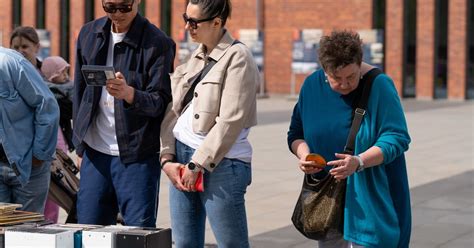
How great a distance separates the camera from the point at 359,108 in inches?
190

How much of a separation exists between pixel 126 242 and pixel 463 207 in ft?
24.8

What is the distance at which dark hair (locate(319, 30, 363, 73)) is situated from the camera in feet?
15.3

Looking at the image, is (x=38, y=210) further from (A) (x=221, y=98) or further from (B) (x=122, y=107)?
(A) (x=221, y=98)

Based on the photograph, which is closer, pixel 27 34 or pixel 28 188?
pixel 28 188

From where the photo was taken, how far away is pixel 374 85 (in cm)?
485

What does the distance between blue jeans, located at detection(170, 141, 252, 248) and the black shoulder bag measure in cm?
32

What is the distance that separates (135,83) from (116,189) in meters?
0.57

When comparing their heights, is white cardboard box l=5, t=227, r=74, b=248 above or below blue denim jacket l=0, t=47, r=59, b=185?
below

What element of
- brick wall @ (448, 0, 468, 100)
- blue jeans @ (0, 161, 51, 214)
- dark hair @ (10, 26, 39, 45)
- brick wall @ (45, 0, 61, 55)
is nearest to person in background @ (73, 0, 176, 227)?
blue jeans @ (0, 161, 51, 214)

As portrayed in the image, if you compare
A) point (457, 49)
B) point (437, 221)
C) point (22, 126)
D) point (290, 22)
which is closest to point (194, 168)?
point (22, 126)

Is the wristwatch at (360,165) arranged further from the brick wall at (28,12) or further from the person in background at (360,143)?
the brick wall at (28,12)

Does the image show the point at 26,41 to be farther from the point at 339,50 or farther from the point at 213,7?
the point at 339,50

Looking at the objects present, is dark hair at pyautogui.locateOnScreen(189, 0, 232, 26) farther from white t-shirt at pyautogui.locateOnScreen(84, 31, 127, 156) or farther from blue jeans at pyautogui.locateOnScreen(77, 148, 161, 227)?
blue jeans at pyautogui.locateOnScreen(77, 148, 161, 227)

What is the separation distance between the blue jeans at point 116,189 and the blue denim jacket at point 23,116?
563mm
